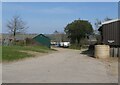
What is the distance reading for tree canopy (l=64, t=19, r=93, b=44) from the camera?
106 meters

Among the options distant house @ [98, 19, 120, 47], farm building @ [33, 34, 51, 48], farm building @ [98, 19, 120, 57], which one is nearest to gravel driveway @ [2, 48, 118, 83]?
farm building @ [98, 19, 120, 57]

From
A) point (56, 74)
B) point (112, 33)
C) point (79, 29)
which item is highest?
point (79, 29)

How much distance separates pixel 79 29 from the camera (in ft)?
351

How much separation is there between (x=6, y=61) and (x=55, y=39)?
122m

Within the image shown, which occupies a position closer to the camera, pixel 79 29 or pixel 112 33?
pixel 112 33

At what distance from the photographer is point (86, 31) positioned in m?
107

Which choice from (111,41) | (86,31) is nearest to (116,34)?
(111,41)

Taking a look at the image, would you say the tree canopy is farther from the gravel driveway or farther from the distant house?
the gravel driveway

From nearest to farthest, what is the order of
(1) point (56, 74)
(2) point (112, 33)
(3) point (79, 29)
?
1. (1) point (56, 74)
2. (2) point (112, 33)
3. (3) point (79, 29)

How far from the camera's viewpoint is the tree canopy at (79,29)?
10650 cm

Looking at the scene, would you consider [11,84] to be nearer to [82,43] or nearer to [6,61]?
[6,61]

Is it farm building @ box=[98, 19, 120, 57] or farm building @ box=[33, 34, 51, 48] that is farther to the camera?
farm building @ box=[33, 34, 51, 48]

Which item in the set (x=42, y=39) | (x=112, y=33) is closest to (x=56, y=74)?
(x=112, y=33)

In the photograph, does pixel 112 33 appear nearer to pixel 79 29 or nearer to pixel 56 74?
pixel 56 74
